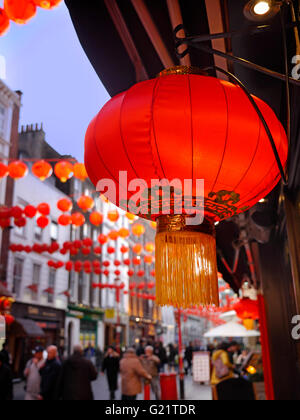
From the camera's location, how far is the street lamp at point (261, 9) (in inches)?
84.3

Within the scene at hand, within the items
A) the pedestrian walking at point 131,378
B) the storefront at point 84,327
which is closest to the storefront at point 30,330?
the storefront at point 84,327

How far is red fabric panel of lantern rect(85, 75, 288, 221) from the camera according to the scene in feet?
5.67

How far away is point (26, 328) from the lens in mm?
19500

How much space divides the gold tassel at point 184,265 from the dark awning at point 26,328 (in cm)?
1932

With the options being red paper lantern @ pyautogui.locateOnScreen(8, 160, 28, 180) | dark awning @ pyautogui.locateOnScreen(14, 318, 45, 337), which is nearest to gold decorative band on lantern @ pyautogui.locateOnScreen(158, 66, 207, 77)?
red paper lantern @ pyautogui.locateOnScreen(8, 160, 28, 180)

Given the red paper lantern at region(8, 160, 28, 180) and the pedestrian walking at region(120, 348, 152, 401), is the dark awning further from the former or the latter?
the red paper lantern at region(8, 160, 28, 180)

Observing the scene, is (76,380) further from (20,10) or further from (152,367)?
(20,10)

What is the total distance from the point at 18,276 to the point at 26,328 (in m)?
2.98

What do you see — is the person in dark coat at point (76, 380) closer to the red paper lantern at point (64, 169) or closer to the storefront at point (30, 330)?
the red paper lantern at point (64, 169)

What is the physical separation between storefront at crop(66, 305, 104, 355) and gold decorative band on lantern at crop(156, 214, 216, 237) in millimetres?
25539

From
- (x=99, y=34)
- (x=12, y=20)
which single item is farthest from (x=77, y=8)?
(x=12, y=20)

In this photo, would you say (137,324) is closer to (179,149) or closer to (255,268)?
(255,268)

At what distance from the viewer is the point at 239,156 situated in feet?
5.82

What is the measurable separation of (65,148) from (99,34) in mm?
1505
